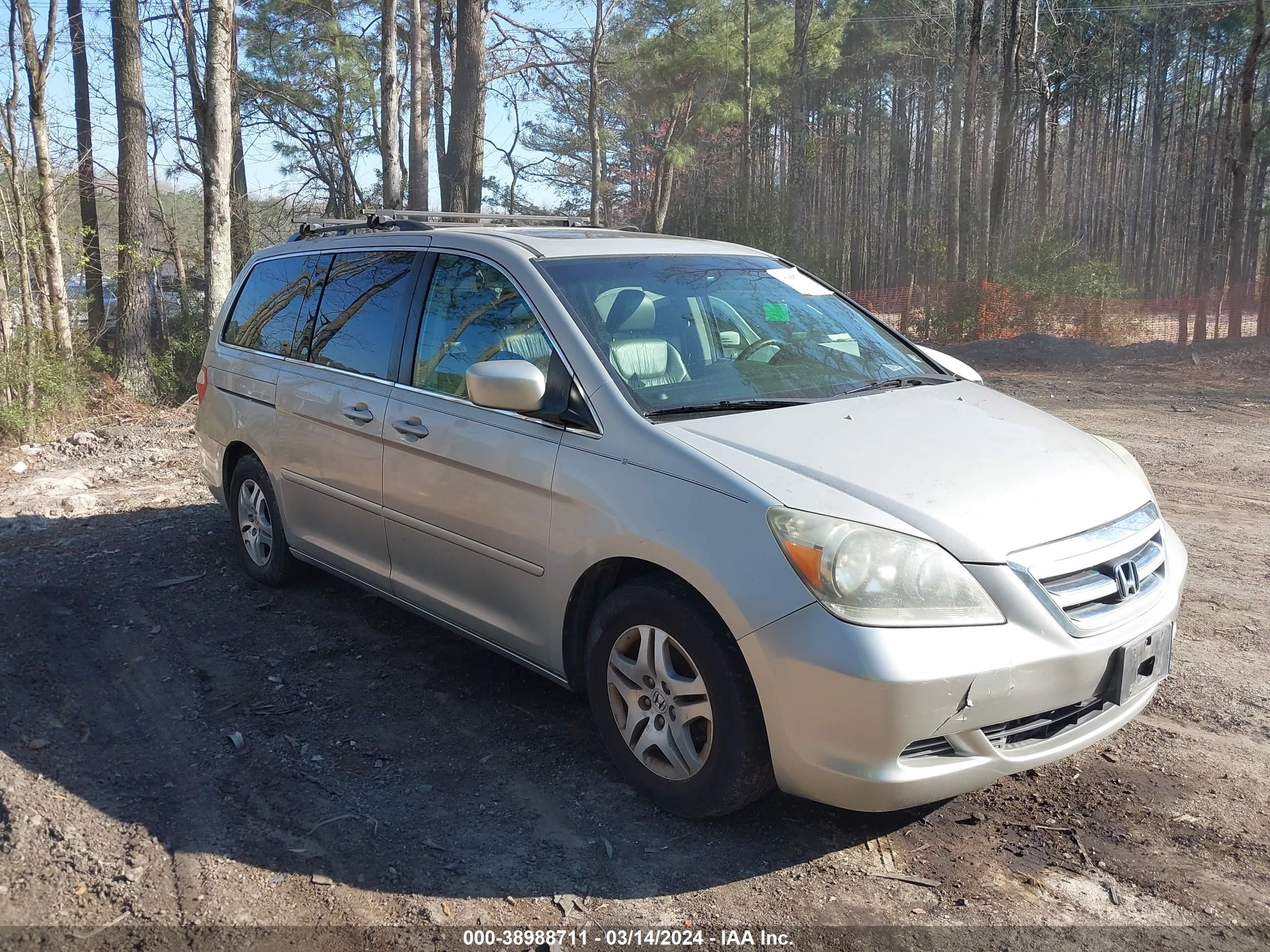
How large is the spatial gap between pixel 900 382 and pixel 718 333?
77 centimetres

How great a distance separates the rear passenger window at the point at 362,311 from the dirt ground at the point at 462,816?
1372 mm

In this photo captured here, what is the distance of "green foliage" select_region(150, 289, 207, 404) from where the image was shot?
575 inches

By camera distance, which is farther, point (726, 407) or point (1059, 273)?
point (1059, 273)

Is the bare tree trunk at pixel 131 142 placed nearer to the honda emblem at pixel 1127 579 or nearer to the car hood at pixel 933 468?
the car hood at pixel 933 468

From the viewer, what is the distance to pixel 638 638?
3309mm

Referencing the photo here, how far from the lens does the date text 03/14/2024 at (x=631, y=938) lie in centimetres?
273

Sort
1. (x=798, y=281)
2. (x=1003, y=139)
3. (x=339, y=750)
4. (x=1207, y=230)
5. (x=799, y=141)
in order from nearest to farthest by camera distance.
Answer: (x=339, y=750)
(x=798, y=281)
(x=1003, y=139)
(x=799, y=141)
(x=1207, y=230)

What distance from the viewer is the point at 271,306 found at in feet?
18.4

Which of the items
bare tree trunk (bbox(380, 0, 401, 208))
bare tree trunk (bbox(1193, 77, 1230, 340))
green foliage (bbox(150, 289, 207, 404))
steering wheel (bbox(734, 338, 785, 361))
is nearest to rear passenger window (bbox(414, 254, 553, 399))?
steering wheel (bbox(734, 338, 785, 361))

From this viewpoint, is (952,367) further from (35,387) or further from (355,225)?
(35,387)

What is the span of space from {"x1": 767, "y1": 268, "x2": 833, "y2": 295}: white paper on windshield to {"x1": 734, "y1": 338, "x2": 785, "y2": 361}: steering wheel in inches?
22.8

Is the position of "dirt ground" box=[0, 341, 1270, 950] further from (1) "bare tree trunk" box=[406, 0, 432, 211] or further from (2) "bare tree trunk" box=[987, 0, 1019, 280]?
(2) "bare tree trunk" box=[987, 0, 1019, 280]

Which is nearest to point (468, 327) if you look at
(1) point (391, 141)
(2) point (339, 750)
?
(2) point (339, 750)

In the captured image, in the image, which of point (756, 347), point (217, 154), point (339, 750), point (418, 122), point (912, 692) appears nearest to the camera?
point (912, 692)
